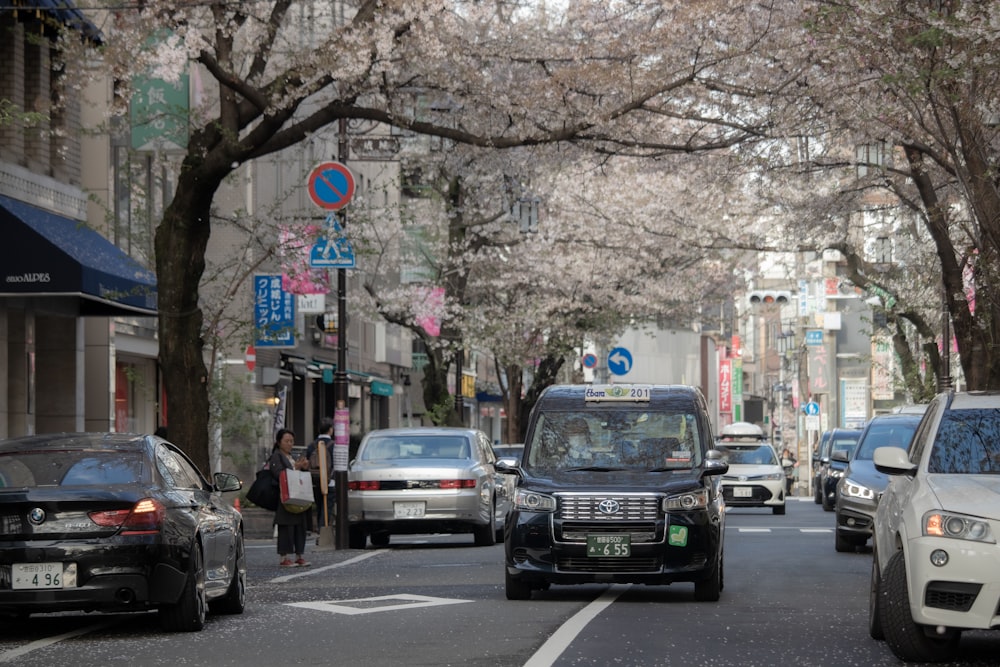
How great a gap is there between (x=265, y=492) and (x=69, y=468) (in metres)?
8.40

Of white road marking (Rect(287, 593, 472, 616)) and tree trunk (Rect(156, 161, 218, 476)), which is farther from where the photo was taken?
tree trunk (Rect(156, 161, 218, 476))

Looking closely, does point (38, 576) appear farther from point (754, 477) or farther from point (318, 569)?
point (754, 477)

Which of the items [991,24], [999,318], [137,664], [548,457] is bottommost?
[137,664]

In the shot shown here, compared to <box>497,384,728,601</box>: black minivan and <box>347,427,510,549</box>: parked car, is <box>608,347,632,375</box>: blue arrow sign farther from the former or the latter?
<box>497,384,728,601</box>: black minivan

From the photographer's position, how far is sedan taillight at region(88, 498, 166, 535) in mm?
12406

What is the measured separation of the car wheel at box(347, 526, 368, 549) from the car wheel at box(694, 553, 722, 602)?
10756 mm

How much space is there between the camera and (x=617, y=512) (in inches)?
593

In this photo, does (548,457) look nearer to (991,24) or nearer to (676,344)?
(991,24)

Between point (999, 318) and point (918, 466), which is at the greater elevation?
point (999, 318)

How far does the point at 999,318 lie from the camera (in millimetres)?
25156

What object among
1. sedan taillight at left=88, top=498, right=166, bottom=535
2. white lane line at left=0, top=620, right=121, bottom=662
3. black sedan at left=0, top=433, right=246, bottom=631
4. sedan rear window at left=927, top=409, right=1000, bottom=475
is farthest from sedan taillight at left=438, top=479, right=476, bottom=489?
sedan rear window at left=927, top=409, right=1000, bottom=475

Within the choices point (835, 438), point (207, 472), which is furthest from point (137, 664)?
point (835, 438)

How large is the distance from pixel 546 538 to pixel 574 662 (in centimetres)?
448

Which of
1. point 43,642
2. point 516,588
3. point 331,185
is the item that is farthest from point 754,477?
point 43,642
